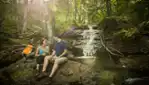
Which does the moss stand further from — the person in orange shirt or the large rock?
the person in orange shirt

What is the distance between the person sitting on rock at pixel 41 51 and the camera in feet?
15.7

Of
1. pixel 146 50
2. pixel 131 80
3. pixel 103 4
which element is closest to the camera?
pixel 131 80

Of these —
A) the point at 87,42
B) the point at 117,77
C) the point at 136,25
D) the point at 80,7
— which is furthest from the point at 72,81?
the point at 80,7

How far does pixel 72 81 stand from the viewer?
4477 mm

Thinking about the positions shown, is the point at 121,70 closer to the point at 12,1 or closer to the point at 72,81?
the point at 72,81

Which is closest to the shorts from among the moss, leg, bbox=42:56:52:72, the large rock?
leg, bbox=42:56:52:72

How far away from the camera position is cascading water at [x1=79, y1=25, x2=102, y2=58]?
5.75 m

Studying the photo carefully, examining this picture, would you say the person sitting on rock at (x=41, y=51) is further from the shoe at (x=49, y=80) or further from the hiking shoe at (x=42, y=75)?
the shoe at (x=49, y=80)

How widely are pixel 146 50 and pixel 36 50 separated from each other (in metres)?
3.35

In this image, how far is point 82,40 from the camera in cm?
651

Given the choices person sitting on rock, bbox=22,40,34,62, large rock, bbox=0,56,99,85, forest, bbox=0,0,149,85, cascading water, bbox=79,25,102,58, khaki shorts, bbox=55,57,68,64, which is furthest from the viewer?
cascading water, bbox=79,25,102,58

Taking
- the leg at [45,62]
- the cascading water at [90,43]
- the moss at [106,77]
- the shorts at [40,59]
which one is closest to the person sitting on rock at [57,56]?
the leg at [45,62]

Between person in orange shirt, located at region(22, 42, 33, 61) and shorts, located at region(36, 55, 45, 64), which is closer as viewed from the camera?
shorts, located at region(36, 55, 45, 64)

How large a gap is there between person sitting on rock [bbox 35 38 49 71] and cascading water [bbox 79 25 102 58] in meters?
1.29
